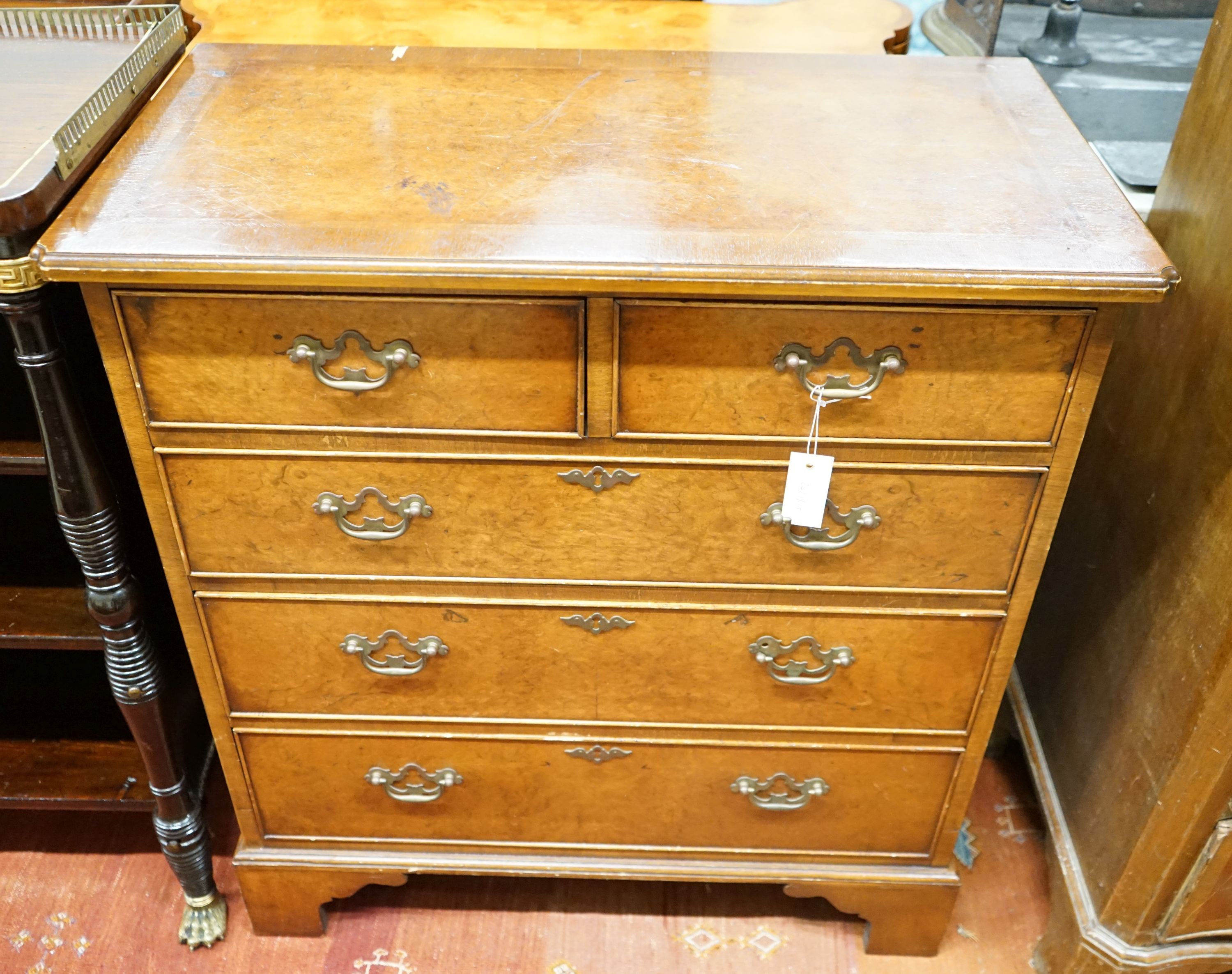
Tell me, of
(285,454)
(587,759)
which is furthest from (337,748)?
(285,454)

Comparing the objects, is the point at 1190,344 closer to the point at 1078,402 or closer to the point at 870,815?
the point at 1078,402

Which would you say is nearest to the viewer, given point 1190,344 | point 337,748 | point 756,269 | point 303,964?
point 756,269

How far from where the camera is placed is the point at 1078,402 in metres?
1.09

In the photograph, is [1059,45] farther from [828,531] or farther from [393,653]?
[393,653]

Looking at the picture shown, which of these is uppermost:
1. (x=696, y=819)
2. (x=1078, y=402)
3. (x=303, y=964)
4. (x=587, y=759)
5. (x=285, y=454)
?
(x=1078, y=402)

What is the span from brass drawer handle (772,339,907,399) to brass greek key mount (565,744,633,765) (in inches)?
23.6

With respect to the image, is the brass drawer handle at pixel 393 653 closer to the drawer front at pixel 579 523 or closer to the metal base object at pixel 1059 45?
the drawer front at pixel 579 523

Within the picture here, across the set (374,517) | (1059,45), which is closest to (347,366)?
(374,517)

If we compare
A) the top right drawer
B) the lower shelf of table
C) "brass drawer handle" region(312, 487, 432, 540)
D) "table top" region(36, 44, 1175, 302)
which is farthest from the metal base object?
the lower shelf of table

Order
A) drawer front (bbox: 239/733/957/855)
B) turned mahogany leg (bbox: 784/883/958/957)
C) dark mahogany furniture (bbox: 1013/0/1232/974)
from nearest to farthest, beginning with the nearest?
dark mahogany furniture (bbox: 1013/0/1232/974), drawer front (bbox: 239/733/957/855), turned mahogany leg (bbox: 784/883/958/957)

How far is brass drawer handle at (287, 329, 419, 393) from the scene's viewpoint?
1068 mm

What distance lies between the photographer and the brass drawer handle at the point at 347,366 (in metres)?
1.07

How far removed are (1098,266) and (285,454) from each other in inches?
33.2

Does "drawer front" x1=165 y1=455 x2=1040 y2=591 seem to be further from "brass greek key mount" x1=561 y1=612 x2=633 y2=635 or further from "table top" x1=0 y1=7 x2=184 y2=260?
"table top" x1=0 y1=7 x2=184 y2=260
